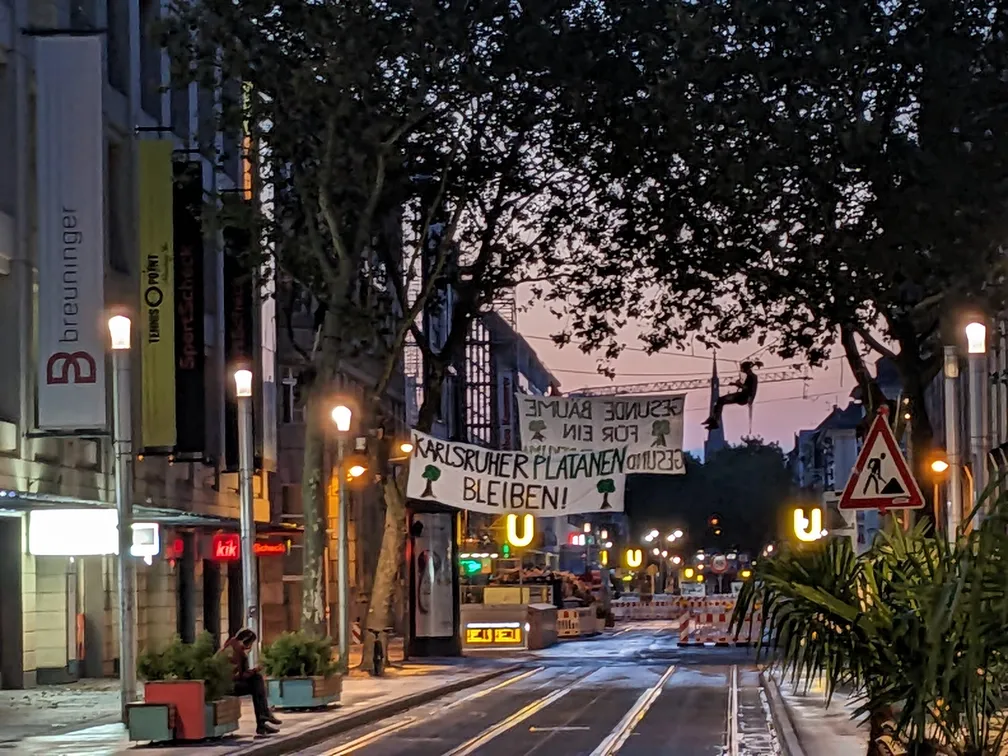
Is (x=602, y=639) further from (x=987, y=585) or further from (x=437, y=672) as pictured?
(x=987, y=585)

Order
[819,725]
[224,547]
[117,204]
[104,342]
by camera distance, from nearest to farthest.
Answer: [819,725], [104,342], [117,204], [224,547]

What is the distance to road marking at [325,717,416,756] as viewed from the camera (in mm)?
22969

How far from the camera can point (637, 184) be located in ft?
116

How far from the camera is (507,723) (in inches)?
1066

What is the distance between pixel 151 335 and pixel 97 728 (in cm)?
1374

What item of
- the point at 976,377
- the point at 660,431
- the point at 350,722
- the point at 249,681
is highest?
the point at 976,377

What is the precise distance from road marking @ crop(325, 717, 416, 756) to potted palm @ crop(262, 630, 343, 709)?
1490mm

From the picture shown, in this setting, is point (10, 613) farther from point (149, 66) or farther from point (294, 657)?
point (149, 66)

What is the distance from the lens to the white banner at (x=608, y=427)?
34.6m

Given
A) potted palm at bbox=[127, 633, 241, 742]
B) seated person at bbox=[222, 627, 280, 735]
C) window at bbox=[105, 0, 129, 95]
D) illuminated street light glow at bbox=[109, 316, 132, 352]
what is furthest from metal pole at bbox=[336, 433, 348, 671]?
potted palm at bbox=[127, 633, 241, 742]

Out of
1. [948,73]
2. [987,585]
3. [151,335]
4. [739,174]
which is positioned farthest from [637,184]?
[987,585]

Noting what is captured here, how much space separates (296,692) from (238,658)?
358 cm

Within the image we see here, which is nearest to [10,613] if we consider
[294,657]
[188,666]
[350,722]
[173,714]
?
[294,657]

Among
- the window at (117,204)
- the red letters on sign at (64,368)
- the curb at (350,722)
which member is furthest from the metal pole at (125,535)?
the window at (117,204)
